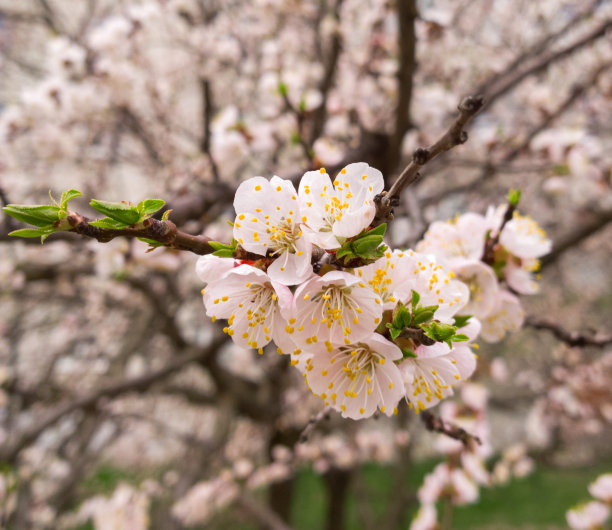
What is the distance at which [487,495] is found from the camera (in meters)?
7.23

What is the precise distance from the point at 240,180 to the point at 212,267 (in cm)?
301

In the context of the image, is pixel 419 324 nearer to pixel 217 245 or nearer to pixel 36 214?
pixel 217 245

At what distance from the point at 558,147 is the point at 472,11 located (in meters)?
4.25

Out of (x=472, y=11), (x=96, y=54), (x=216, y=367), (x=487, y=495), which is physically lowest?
(x=487, y=495)

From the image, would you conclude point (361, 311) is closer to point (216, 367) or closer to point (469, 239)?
point (469, 239)

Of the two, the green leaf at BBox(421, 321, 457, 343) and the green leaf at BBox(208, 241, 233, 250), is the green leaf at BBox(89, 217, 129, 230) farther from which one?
the green leaf at BBox(421, 321, 457, 343)

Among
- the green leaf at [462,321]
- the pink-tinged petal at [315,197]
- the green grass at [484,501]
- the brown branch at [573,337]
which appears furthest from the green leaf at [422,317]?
the green grass at [484,501]

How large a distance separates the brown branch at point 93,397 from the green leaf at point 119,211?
2.35m

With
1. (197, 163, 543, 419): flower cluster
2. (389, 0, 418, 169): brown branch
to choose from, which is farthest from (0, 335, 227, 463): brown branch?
(197, 163, 543, 419): flower cluster

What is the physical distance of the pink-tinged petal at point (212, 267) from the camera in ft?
2.54

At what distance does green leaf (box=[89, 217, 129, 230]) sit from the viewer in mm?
671

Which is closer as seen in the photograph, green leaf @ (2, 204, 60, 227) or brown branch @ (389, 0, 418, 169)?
green leaf @ (2, 204, 60, 227)

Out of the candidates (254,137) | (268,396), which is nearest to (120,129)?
(254,137)

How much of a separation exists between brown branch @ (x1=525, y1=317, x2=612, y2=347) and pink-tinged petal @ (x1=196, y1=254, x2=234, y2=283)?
100cm
